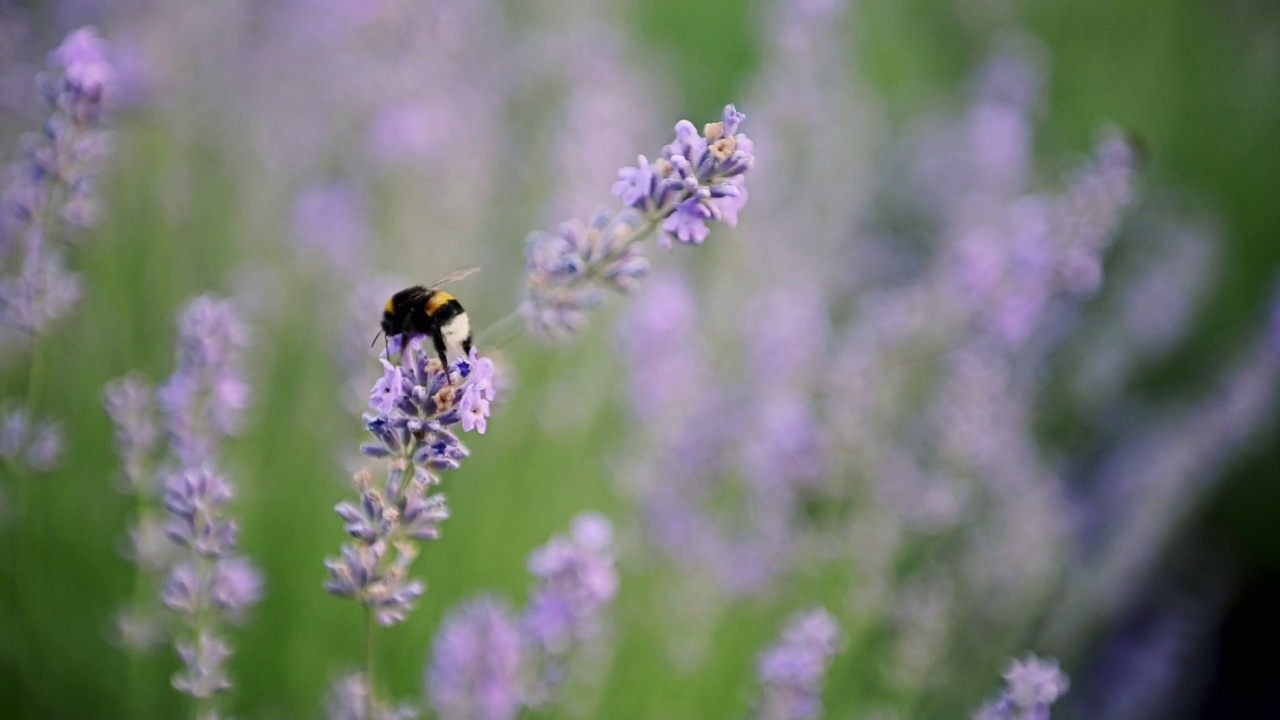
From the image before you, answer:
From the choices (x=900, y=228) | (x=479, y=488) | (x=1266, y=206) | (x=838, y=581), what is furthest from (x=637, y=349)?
(x=1266, y=206)

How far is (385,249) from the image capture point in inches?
131

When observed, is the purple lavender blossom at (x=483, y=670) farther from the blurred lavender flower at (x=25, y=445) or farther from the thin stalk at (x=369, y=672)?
the blurred lavender flower at (x=25, y=445)

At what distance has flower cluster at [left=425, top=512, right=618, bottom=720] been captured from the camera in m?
1.52

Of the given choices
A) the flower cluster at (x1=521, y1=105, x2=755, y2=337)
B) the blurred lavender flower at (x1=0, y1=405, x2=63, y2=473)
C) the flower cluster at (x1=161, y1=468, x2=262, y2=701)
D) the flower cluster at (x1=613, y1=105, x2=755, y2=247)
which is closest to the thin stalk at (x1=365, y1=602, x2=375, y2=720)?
the flower cluster at (x1=161, y1=468, x2=262, y2=701)

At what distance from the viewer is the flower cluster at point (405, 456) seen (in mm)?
1156

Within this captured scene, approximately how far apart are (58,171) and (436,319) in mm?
681

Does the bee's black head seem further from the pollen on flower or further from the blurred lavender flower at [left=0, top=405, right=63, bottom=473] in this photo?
the blurred lavender flower at [left=0, top=405, right=63, bottom=473]

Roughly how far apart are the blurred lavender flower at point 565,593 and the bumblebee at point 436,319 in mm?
390

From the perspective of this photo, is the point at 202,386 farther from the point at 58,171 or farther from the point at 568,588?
the point at 568,588

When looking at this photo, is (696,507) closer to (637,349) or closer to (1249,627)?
(637,349)

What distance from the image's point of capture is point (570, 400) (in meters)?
2.93

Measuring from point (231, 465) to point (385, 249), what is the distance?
1.01 metres

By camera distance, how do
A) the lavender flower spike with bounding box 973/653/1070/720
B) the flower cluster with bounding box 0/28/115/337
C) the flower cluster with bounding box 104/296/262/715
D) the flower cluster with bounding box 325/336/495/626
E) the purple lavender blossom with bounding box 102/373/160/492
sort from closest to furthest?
the flower cluster with bounding box 325/336/495/626, the lavender flower spike with bounding box 973/653/1070/720, the flower cluster with bounding box 104/296/262/715, the flower cluster with bounding box 0/28/115/337, the purple lavender blossom with bounding box 102/373/160/492

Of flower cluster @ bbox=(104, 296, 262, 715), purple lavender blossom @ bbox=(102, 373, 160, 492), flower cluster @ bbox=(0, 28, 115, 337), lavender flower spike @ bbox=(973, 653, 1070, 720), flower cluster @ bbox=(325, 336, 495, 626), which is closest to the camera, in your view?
flower cluster @ bbox=(325, 336, 495, 626)
